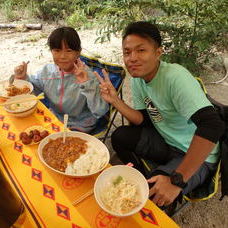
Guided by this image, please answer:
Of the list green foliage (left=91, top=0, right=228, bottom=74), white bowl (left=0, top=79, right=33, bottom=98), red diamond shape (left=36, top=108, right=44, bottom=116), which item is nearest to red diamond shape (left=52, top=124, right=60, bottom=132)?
red diamond shape (left=36, top=108, right=44, bottom=116)

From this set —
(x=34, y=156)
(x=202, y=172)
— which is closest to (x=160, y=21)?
(x=202, y=172)

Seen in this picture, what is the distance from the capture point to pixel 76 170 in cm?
136

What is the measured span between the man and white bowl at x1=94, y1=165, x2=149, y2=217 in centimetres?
19

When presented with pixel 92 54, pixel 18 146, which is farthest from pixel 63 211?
pixel 92 54

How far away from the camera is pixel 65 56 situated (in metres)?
2.17

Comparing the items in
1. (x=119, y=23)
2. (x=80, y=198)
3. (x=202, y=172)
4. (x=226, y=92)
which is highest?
(x=119, y=23)

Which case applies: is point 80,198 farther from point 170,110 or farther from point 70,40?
point 70,40

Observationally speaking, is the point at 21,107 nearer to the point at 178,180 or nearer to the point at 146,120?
the point at 146,120

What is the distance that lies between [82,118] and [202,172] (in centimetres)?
130

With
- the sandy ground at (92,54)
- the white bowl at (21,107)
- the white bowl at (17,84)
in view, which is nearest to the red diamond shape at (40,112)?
the white bowl at (21,107)

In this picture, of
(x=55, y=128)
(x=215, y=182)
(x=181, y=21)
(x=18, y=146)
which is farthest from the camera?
(x=181, y=21)

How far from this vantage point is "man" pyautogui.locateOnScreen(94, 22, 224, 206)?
59.7 inches

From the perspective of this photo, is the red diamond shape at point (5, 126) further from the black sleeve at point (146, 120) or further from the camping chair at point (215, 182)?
the camping chair at point (215, 182)

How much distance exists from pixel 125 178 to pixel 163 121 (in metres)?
0.86
